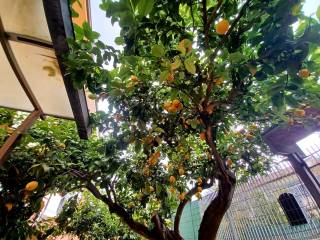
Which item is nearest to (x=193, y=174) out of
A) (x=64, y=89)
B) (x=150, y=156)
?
(x=150, y=156)

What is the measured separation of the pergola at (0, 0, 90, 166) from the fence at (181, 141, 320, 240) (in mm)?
3397

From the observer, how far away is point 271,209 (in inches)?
188

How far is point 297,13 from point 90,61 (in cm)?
115

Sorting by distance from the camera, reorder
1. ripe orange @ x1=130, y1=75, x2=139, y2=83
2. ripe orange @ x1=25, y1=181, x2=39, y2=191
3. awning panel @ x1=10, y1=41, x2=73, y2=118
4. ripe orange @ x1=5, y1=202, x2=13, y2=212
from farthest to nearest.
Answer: ripe orange @ x1=5, y1=202, x2=13, y2=212 → ripe orange @ x1=25, y1=181, x2=39, y2=191 → ripe orange @ x1=130, y1=75, x2=139, y2=83 → awning panel @ x1=10, y1=41, x2=73, y2=118

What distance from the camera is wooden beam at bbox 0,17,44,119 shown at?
122 cm

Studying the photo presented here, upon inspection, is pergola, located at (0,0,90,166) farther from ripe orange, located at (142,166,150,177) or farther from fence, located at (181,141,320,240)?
fence, located at (181,141,320,240)

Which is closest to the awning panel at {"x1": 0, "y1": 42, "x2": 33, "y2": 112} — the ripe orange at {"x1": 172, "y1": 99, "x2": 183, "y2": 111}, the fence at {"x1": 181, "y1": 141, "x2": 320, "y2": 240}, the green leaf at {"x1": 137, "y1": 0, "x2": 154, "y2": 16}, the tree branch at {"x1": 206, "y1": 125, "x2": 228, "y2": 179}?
the green leaf at {"x1": 137, "y1": 0, "x2": 154, "y2": 16}

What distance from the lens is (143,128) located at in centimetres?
202

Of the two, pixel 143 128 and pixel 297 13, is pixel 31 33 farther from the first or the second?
pixel 297 13

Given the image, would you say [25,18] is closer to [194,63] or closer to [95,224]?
[194,63]

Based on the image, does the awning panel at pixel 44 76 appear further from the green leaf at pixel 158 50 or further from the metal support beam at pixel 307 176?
the metal support beam at pixel 307 176

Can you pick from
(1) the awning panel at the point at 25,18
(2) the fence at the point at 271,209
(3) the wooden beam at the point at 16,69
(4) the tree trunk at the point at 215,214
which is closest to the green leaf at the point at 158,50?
(1) the awning panel at the point at 25,18

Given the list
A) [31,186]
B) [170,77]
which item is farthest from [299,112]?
[31,186]

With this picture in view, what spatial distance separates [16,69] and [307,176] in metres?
2.19
